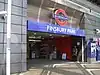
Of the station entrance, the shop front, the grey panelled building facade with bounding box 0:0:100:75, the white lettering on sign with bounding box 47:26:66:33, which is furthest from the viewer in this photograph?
the station entrance

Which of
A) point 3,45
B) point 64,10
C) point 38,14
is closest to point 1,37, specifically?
point 3,45

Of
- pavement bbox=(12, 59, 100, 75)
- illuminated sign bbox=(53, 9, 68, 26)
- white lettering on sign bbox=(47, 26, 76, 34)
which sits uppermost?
illuminated sign bbox=(53, 9, 68, 26)

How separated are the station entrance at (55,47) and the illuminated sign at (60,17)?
3629mm

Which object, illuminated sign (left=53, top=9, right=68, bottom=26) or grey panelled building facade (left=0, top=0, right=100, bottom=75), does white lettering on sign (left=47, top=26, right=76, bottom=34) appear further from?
grey panelled building facade (left=0, top=0, right=100, bottom=75)

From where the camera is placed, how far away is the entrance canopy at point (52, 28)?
67.8 feet

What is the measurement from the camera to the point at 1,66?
1697 cm

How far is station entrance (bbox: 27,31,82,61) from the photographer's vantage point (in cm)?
3198

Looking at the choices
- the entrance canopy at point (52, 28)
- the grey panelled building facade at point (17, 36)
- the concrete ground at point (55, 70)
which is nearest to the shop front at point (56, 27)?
the entrance canopy at point (52, 28)

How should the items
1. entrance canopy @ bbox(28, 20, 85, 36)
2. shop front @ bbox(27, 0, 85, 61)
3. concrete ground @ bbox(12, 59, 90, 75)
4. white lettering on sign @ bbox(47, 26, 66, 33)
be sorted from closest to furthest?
concrete ground @ bbox(12, 59, 90, 75) → entrance canopy @ bbox(28, 20, 85, 36) → shop front @ bbox(27, 0, 85, 61) → white lettering on sign @ bbox(47, 26, 66, 33)

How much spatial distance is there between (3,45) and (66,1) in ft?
36.0

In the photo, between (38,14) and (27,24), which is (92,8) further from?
(27,24)

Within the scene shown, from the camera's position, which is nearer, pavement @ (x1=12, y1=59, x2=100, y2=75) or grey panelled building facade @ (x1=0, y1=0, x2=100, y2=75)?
grey panelled building facade @ (x1=0, y1=0, x2=100, y2=75)

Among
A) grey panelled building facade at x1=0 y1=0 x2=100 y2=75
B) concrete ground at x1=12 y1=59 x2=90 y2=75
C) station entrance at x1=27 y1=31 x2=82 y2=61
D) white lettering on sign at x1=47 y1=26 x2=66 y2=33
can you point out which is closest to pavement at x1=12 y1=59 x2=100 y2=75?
concrete ground at x1=12 y1=59 x2=90 y2=75

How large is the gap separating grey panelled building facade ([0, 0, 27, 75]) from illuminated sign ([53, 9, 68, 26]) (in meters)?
5.59
